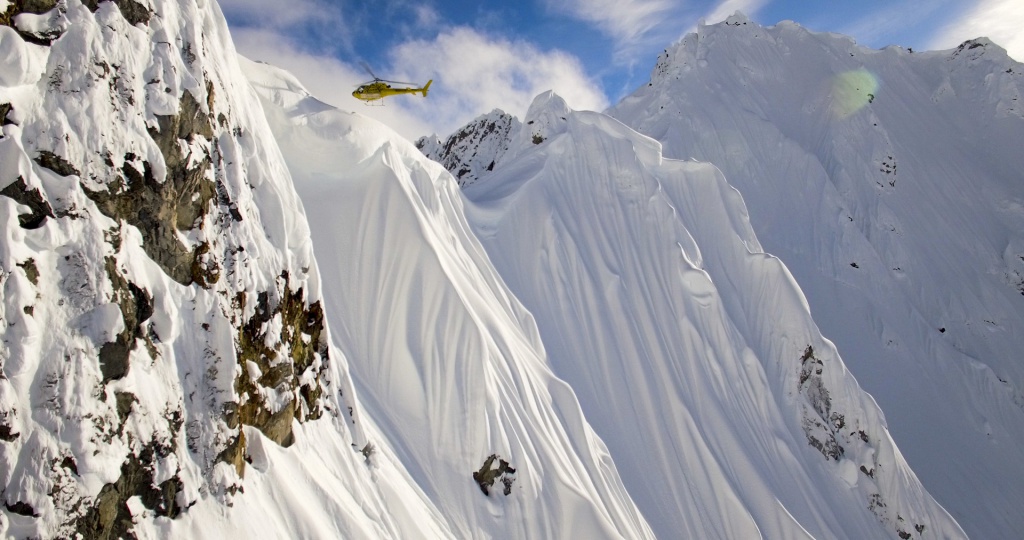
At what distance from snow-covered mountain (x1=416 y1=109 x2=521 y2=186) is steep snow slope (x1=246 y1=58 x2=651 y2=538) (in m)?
28.9

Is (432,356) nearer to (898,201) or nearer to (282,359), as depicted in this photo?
(282,359)

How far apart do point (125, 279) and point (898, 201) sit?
41.0 metres

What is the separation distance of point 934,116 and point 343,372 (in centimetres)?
4725

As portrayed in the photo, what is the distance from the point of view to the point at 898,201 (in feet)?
114

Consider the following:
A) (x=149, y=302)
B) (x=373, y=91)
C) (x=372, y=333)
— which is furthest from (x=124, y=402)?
(x=373, y=91)

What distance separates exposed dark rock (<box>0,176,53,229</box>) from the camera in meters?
5.50

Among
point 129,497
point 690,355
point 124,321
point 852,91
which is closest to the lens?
point 129,497

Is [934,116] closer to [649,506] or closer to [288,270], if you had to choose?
[649,506]

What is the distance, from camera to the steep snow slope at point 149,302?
213 inches

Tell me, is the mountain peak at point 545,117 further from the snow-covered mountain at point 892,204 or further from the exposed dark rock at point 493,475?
the exposed dark rock at point 493,475

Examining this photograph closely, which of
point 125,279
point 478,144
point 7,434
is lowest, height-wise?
point 7,434

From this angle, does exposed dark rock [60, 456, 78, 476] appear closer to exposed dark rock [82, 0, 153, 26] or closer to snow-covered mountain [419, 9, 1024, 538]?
exposed dark rock [82, 0, 153, 26]

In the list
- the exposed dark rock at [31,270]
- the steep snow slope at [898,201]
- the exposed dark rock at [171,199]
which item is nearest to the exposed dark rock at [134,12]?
the exposed dark rock at [171,199]

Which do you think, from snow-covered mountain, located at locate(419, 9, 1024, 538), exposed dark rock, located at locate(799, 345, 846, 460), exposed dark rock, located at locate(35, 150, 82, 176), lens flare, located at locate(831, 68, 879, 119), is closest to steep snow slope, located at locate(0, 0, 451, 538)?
exposed dark rock, located at locate(35, 150, 82, 176)
